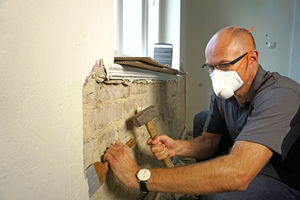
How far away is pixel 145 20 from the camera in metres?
2.20

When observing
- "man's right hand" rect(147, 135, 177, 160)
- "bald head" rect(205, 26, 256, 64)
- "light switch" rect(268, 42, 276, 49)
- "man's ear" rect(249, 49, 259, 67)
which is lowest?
"man's right hand" rect(147, 135, 177, 160)

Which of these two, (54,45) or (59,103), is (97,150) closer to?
(59,103)

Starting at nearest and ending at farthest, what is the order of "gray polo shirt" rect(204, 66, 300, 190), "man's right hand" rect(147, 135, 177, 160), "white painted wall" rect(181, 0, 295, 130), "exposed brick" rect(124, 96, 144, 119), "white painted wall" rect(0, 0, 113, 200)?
"white painted wall" rect(0, 0, 113, 200) < "gray polo shirt" rect(204, 66, 300, 190) < "exposed brick" rect(124, 96, 144, 119) < "man's right hand" rect(147, 135, 177, 160) < "white painted wall" rect(181, 0, 295, 130)

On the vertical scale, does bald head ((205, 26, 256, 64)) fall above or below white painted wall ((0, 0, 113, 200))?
above

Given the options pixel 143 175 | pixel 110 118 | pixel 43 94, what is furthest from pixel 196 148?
pixel 43 94

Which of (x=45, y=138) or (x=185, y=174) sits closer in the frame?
(x=45, y=138)

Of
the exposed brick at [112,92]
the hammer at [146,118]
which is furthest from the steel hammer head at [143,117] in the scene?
the exposed brick at [112,92]

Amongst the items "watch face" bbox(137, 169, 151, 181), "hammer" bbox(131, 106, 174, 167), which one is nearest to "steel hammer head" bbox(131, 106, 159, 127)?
"hammer" bbox(131, 106, 174, 167)

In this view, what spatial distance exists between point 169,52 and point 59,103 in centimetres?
163

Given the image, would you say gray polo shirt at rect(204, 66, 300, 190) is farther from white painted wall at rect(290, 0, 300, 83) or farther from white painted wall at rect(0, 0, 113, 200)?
white painted wall at rect(290, 0, 300, 83)

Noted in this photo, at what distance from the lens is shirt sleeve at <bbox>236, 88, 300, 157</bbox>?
0.98 m

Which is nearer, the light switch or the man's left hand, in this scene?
the man's left hand

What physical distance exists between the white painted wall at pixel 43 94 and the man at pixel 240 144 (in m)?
0.32

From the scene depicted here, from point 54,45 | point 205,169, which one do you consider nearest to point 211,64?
point 205,169
